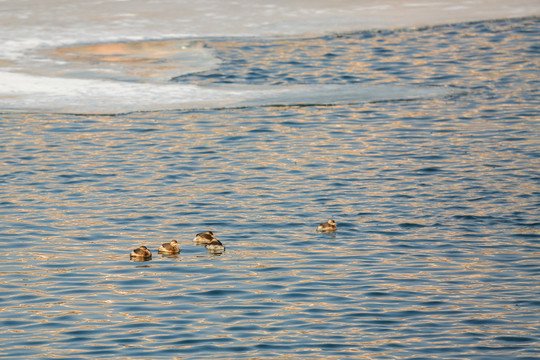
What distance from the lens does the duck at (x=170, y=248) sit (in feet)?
35.3

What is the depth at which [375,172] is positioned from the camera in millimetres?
14320

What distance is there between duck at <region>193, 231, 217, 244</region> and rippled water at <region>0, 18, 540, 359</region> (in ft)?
0.53

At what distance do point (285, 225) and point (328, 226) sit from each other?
692mm

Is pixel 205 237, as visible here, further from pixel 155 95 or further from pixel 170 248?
pixel 155 95

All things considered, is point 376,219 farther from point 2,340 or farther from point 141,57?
point 141,57

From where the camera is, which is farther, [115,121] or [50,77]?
[50,77]

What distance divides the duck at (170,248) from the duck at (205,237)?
312mm

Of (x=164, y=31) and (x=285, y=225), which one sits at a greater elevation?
(x=164, y=31)

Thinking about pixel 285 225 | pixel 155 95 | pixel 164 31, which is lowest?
pixel 285 225

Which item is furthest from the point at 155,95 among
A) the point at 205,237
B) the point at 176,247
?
the point at 176,247

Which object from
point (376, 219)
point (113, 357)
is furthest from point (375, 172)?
point (113, 357)

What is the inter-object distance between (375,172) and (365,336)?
6040 millimetres

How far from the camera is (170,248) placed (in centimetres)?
1077

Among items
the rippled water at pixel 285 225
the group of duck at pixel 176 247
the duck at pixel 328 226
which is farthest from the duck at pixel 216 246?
the duck at pixel 328 226
